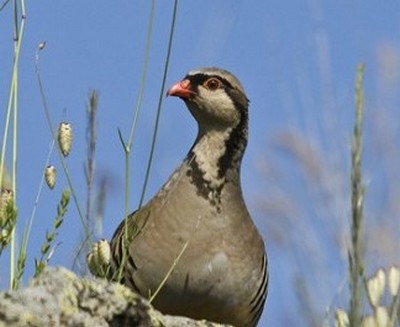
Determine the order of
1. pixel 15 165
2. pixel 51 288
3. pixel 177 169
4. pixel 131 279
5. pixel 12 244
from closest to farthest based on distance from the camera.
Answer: pixel 51 288, pixel 12 244, pixel 15 165, pixel 131 279, pixel 177 169

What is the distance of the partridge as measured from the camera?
6.26m

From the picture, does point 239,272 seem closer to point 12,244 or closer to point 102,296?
point 12,244

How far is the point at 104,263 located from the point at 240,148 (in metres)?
3.03

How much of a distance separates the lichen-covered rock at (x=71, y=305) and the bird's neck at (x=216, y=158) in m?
3.59

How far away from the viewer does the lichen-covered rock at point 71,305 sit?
291 cm

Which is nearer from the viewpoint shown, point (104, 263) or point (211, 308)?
point (104, 263)

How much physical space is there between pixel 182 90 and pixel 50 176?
9.43 ft

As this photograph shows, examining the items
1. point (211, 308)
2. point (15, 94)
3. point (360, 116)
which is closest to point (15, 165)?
point (15, 94)

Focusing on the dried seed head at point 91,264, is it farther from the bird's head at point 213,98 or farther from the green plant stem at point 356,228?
the bird's head at point 213,98

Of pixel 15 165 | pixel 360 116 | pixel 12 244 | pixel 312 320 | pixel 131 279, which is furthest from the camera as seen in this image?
pixel 131 279

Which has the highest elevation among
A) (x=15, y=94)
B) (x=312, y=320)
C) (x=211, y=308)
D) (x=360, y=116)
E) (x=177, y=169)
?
(x=360, y=116)

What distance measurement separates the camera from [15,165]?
13.9ft

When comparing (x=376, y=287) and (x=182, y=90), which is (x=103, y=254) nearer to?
(x=376, y=287)

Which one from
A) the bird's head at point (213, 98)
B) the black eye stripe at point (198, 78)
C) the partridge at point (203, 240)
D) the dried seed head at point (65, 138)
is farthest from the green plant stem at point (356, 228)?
the black eye stripe at point (198, 78)
